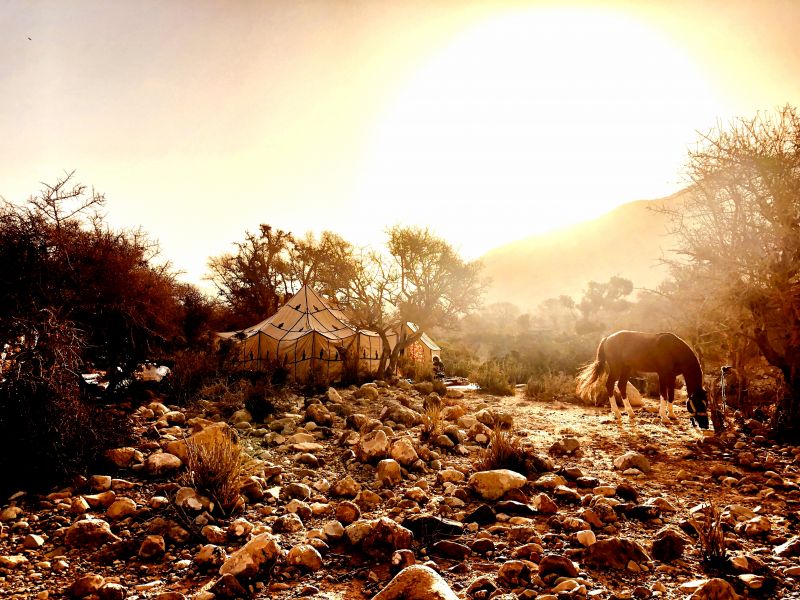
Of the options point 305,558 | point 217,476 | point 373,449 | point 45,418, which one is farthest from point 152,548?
point 373,449

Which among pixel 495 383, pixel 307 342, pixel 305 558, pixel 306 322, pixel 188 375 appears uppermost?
pixel 306 322

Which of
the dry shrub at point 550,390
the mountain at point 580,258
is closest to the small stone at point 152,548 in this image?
the dry shrub at point 550,390

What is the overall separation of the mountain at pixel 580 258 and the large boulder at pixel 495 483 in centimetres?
7135

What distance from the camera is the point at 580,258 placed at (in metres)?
86.5

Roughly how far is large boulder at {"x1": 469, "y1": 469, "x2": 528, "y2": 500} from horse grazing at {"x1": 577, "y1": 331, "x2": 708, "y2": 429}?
16.2 feet

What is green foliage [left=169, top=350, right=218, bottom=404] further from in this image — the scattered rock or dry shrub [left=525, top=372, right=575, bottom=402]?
dry shrub [left=525, top=372, right=575, bottom=402]

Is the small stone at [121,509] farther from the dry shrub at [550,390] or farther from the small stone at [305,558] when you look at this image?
the dry shrub at [550,390]

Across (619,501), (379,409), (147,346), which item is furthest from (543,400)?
(147,346)

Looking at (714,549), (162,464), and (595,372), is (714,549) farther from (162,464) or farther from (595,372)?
(595,372)

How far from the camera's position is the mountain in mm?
78250

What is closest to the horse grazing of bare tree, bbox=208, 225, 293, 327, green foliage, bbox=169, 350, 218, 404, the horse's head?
the horse's head

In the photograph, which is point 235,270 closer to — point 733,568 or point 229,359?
point 229,359

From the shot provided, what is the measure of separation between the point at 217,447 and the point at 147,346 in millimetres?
5841

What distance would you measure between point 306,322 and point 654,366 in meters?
14.5
